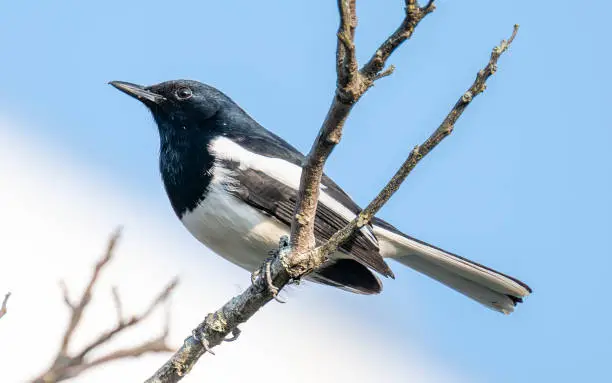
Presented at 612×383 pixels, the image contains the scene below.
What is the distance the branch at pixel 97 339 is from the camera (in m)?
2.64

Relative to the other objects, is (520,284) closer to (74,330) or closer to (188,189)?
(188,189)

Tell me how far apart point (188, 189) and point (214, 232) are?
Result: 0.31m

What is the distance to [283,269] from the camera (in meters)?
4.09

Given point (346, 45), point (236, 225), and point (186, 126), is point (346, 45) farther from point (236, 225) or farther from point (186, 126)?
point (186, 126)

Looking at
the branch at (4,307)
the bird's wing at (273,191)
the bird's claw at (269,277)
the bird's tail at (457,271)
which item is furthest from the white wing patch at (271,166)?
the branch at (4,307)

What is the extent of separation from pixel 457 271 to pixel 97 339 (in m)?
3.69

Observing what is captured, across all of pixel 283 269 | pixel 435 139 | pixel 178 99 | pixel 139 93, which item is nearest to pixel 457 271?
pixel 178 99

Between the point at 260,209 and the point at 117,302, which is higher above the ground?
the point at 260,209

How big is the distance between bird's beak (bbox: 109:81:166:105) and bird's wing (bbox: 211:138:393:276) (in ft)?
3.01

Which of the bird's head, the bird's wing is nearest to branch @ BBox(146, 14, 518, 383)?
the bird's wing

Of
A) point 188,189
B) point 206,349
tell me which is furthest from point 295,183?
point 206,349

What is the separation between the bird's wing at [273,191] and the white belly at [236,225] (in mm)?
52

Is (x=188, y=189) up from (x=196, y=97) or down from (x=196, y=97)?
down

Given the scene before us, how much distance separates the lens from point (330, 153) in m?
3.64
